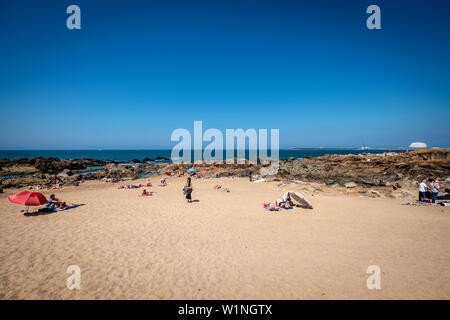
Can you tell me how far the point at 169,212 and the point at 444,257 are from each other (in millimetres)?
11167

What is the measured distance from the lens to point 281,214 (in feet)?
36.6

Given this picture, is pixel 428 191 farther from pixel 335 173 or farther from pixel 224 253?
pixel 335 173

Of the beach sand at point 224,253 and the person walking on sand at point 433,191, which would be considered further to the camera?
the person walking on sand at point 433,191

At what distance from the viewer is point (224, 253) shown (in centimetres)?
683

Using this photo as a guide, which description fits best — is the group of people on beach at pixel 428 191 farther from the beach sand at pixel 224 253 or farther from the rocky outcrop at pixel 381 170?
the rocky outcrop at pixel 381 170

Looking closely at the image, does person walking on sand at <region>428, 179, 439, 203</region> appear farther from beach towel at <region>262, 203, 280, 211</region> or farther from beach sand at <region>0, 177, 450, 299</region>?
beach towel at <region>262, 203, 280, 211</region>

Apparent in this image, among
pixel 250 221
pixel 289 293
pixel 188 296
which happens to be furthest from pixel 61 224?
pixel 289 293

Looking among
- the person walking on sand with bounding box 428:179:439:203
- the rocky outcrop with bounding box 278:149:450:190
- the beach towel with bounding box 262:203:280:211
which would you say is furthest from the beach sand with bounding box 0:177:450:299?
the rocky outcrop with bounding box 278:149:450:190

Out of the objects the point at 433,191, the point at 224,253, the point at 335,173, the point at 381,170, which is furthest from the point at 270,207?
the point at 381,170

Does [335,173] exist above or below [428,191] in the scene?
below

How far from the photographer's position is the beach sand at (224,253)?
197 inches

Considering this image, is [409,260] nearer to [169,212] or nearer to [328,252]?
[328,252]

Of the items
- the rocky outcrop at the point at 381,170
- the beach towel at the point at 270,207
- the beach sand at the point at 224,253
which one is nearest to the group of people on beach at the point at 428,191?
the beach sand at the point at 224,253
